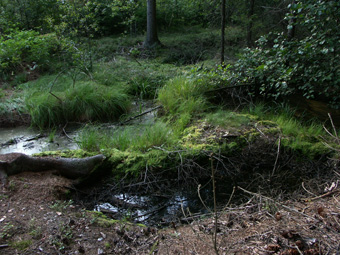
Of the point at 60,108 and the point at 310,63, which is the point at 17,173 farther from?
the point at 310,63

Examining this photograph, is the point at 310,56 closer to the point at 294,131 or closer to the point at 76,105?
the point at 294,131

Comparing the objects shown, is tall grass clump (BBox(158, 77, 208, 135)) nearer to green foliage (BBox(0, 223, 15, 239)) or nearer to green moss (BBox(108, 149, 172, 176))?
green moss (BBox(108, 149, 172, 176))

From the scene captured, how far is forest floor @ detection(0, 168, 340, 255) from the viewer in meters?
2.21

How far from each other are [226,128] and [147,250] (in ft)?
8.69

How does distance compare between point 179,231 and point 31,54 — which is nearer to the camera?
point 179,231

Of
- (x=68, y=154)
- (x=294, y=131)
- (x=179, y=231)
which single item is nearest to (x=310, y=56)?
(x=294, y=131)

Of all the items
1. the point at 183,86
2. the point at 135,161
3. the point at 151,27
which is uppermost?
the point at 151,27

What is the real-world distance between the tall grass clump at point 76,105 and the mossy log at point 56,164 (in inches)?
88.8

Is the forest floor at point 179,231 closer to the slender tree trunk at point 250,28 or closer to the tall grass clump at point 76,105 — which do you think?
the tall grass clump at point 76,105

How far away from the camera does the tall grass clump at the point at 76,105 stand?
575 cm

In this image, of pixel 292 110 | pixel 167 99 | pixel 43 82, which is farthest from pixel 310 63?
pixel 43 82

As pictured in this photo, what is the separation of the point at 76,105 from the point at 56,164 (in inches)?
99.8

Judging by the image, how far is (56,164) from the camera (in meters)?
3.65

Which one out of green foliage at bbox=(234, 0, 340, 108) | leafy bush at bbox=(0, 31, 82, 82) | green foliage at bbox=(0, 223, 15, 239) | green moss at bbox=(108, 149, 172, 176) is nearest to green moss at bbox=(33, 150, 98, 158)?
green moss at bbox=(108, 149, 172, 176)
